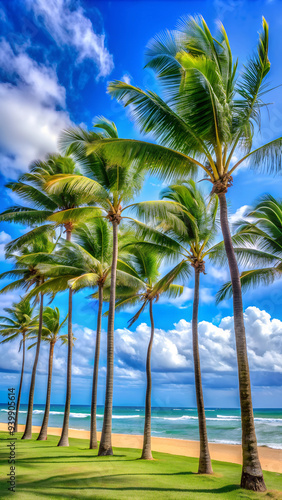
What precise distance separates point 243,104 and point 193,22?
2077mm

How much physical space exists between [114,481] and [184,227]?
649 cm

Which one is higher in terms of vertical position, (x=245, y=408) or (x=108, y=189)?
(x=108, y=189)

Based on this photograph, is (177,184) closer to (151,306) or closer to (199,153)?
(199,153)

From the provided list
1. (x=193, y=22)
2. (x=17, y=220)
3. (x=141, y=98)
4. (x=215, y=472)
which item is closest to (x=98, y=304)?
(x=17, y=220)

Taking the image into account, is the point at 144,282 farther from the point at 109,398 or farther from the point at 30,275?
the point at 30,275

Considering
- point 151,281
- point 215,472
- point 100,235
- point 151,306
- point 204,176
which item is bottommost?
point 215,472

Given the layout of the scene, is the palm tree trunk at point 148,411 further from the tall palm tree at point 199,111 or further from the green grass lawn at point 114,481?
the tall palm tree at point 199,111

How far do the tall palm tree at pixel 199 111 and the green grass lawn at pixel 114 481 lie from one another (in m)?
3.37

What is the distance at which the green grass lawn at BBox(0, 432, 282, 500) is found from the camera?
6254 mm

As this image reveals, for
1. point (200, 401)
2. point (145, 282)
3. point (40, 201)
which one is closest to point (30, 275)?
point (40, 201)

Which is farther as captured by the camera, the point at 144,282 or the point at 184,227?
the point at 144,282

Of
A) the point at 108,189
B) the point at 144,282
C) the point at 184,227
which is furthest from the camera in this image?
the point at 144,282

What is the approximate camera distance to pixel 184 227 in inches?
426

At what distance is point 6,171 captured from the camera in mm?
8078
